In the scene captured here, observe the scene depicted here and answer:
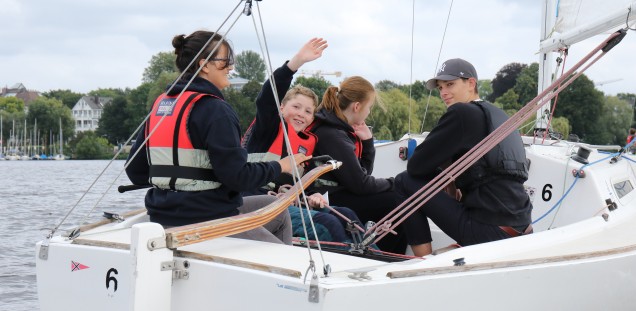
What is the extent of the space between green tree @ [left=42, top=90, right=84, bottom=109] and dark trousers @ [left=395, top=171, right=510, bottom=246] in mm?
111703

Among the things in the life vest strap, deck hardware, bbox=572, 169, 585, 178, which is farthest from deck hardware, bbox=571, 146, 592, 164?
the life vest strap

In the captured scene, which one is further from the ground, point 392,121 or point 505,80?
point 505,80

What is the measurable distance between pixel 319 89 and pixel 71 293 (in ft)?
123

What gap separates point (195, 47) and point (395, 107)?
92.5 feet

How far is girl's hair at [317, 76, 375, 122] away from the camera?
4.68 m

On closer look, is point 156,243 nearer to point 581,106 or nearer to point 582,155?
point 582,155

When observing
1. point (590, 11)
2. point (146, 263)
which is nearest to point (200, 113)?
point (146, 263)

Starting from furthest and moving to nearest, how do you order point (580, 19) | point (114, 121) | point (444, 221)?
point (114, 121)
point (580, 19)
point (444, 221)

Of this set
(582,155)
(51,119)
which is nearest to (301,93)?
(582,155)

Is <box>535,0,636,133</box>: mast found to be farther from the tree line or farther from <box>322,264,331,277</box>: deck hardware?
<box>322,264,331,277</box>: deck hardware

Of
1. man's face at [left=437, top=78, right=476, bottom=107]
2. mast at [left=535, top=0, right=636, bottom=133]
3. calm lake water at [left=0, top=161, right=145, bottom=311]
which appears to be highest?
mast at [left=535, top=0, right=636, bottom=133]

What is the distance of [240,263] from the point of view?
2.90 m

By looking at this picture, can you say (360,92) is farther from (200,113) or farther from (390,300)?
(390,300)

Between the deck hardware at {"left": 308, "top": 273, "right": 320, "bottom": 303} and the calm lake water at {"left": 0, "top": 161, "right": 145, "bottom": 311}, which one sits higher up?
the deck hardware at {"left": 308, "top": 273, "right": 320, "bottom": 303}
